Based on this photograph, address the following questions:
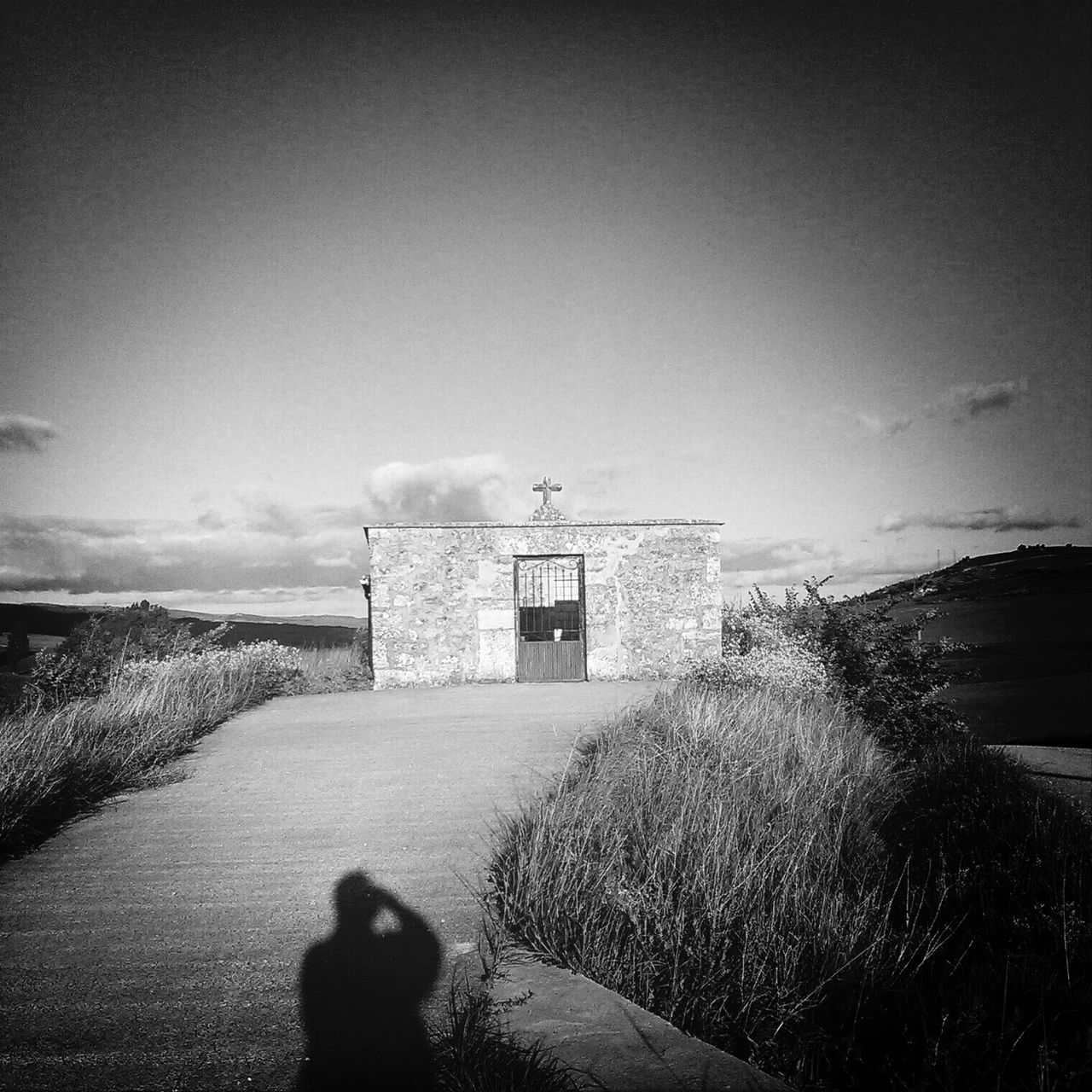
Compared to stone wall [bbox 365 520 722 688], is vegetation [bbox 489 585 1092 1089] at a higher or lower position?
lower

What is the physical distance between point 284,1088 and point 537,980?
103 cm

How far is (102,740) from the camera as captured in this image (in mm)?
6586

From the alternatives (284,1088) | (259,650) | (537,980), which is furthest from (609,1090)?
(259,650)

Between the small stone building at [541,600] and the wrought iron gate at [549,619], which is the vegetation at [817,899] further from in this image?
the wrought iron gate at [549,619]

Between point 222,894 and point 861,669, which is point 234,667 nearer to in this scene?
point 222,894

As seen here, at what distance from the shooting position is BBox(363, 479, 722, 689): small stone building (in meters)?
13.9

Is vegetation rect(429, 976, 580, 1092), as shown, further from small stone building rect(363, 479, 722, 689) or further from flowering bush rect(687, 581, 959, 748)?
small stone building rect(363, 479, 722, 689)

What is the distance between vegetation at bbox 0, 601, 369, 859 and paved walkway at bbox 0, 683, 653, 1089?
331mm

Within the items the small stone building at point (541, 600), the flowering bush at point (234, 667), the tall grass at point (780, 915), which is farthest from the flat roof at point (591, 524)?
the tall grass at point (780, 915)

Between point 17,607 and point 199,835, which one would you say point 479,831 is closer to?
point 199,835

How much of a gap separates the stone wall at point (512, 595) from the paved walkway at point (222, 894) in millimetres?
5892

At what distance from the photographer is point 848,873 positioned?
434 cm

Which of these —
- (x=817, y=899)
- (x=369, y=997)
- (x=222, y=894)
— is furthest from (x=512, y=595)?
(x=369, y=997)

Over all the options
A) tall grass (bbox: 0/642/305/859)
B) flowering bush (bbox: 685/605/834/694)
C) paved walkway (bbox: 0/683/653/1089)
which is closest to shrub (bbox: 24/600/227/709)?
tall grass (bbox: 0/642/305/859)
